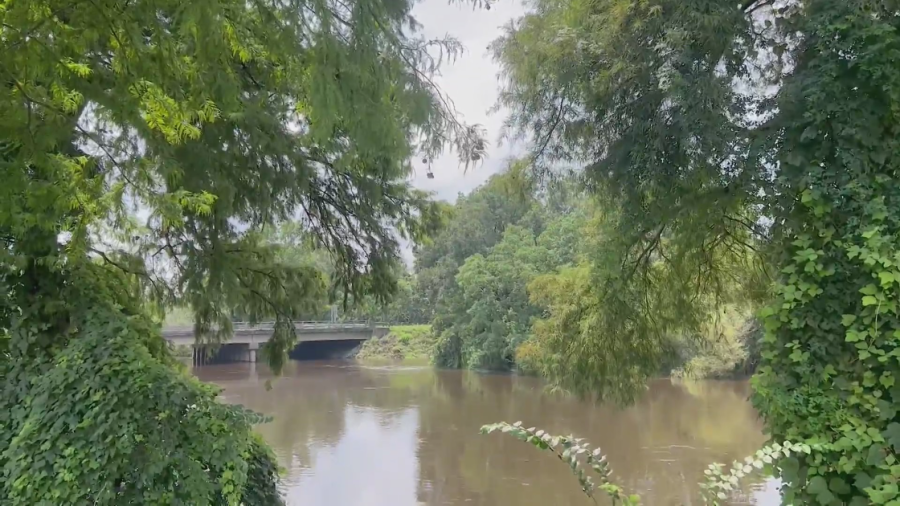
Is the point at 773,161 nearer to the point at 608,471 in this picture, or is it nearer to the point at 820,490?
the point at 820,490

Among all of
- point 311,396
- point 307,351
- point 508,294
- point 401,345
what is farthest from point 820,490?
point 307,351

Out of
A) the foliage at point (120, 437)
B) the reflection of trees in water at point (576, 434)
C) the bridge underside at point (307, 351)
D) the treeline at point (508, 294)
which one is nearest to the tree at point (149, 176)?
the foliage at point (120, 437)

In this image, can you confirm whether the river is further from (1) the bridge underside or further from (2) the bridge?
(1) the bridge underside

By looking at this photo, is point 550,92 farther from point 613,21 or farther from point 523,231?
point 523,231

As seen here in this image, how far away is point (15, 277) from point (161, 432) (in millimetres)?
1111

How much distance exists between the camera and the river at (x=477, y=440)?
812 cm

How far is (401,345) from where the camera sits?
25.3 m

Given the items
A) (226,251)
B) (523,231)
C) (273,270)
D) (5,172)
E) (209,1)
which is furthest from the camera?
(523,231)

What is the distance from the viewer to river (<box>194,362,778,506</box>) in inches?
320

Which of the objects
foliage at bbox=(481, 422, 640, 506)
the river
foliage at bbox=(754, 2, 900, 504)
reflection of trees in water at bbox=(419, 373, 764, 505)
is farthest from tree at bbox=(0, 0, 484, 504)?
the river

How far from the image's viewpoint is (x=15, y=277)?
3.22 meters

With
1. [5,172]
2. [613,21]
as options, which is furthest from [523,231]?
[5,172]

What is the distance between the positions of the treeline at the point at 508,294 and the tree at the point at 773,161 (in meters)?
1.48

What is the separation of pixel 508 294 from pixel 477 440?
24.8 ft
